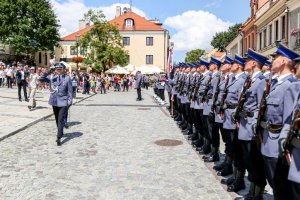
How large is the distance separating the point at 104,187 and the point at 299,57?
11.8 ft

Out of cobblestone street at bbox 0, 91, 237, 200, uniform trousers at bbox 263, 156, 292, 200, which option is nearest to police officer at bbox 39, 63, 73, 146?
cobblestone street at bbox 0, 91, 237, 200

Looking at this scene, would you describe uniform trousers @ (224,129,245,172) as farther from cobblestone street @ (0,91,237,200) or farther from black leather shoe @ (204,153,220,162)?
black leather shoe @ (204,153,220,162)

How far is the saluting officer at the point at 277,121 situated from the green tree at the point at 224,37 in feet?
241

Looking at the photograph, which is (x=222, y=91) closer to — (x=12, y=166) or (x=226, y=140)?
(x=226, y=140)

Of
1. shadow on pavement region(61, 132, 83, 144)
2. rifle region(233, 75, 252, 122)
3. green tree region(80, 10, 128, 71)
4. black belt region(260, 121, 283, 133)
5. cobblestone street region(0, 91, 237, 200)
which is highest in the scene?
green tree region(80, 10, 128, 71)

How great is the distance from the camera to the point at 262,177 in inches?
205

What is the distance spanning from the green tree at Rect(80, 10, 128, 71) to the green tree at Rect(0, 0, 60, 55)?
4896mm

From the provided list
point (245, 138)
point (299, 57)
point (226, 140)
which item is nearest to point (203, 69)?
point (226, 140)

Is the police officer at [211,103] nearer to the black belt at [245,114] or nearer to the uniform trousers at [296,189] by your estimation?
the black belt at [245,114]

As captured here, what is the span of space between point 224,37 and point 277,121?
250 ft

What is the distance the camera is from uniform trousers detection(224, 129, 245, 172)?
234 inches

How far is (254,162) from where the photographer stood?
17.3 ft

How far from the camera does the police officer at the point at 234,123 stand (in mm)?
5996

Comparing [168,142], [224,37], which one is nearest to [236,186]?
[168,142]
